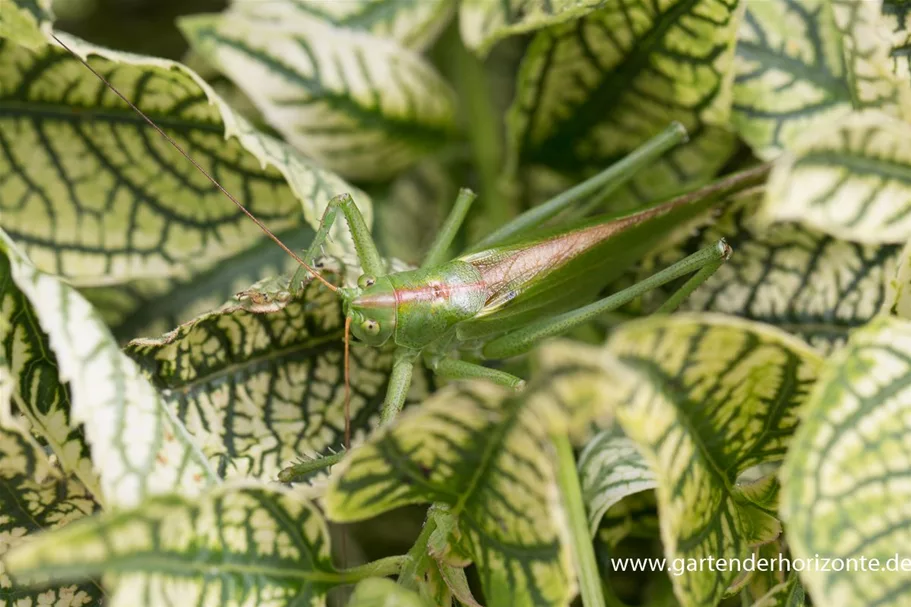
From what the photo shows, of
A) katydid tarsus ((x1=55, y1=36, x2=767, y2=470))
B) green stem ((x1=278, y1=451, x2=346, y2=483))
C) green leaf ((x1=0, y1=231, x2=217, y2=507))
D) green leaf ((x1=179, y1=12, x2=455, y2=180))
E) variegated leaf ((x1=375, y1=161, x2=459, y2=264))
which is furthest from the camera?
variegated leaf ((x1=375, y1=161, x2=459, y2=264))

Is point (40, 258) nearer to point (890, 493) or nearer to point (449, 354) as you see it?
point (449, 354)

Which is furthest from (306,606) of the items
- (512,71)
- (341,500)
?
(512,71)

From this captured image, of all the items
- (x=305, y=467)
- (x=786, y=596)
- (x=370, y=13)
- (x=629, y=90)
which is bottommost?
(x=786, y=596)

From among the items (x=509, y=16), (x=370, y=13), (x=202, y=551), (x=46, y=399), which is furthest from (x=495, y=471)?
(x=370, y=13)

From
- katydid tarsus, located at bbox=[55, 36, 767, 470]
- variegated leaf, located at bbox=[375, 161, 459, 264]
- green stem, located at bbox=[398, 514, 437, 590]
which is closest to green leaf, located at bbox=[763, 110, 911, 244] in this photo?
katydid tarsus, located at bbox=[55, 36, 767, 470]

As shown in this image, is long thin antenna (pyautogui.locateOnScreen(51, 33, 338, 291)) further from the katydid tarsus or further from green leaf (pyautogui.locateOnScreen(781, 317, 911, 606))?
green leaf (pyautogui.locateOnScreen(781, 317, 911, 606))

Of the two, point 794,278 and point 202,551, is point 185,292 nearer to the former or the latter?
point 202,551

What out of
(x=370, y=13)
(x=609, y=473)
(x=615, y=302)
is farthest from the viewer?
(x=370, y=13)

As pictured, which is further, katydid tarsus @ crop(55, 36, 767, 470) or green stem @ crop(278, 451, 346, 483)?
katydid tarsus @ crop(55, 36, 767, 470)
